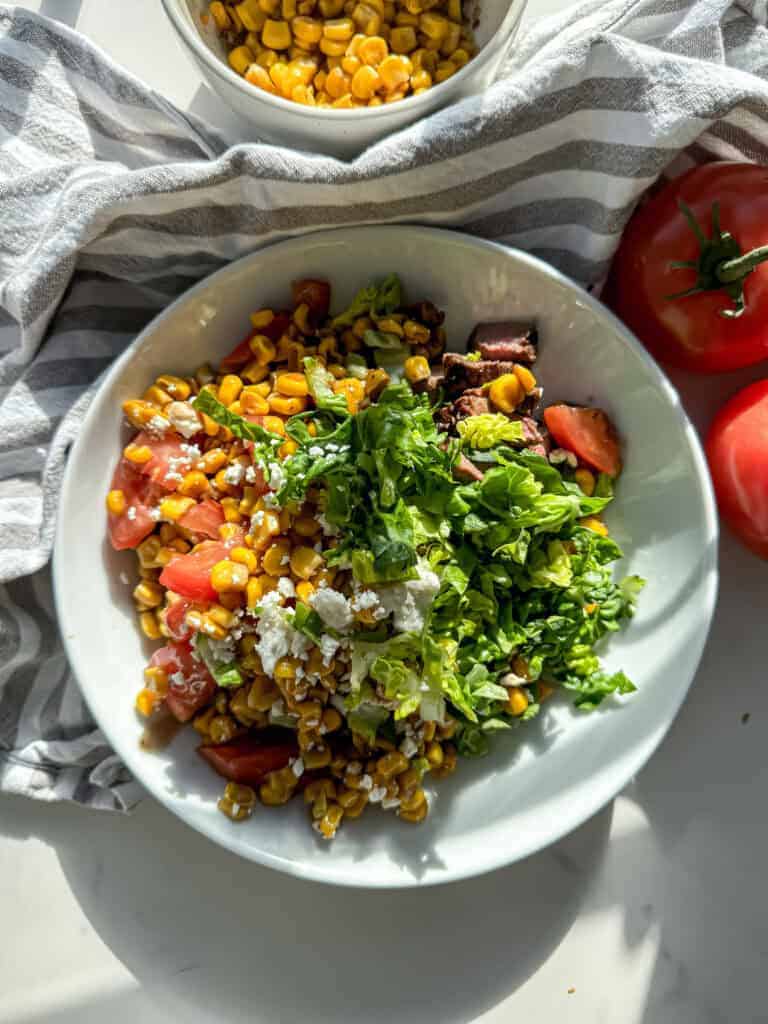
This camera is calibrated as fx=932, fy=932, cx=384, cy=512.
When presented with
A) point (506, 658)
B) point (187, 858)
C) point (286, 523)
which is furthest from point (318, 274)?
point (187, 858)

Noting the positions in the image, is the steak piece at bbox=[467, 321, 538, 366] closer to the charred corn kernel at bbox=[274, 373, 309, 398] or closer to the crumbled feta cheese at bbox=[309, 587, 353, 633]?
the charred corn kernel at bbox=[274, 373, 309, 398]

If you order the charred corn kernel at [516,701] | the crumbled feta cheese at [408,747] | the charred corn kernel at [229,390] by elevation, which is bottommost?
the crumbled feta cheese at [408,747]

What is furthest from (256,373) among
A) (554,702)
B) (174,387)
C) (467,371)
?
(554,702)

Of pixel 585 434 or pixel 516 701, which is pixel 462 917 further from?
pixel 585 434

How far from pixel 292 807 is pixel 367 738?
0.23 meters

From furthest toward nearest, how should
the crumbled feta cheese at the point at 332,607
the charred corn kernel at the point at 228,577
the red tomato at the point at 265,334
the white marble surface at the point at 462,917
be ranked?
the white marble surface at the point at 462,917 < the red tomato at the point at 265,334 < the charred corn kernel at the point at 228,577 < the crumbled feta cheese at the point at 332,607

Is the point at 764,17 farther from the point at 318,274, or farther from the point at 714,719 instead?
the point at 714,719

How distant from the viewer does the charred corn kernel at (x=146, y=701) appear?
174 cm

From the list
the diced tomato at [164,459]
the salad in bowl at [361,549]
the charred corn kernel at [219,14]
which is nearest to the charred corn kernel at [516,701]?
the salad in bowl at [361,549]

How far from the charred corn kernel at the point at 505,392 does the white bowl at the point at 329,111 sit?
500 millimetres

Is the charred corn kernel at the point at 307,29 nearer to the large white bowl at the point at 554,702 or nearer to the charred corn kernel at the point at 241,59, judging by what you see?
the charred corn kernel at the point at 241,59

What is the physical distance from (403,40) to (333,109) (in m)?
0.23

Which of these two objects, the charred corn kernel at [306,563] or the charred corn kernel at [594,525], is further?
the charred corn kernel at [594,525]

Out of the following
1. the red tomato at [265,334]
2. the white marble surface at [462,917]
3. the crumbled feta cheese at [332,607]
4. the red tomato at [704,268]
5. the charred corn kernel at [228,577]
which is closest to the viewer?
the crumbled feta cheese at [332,607]
